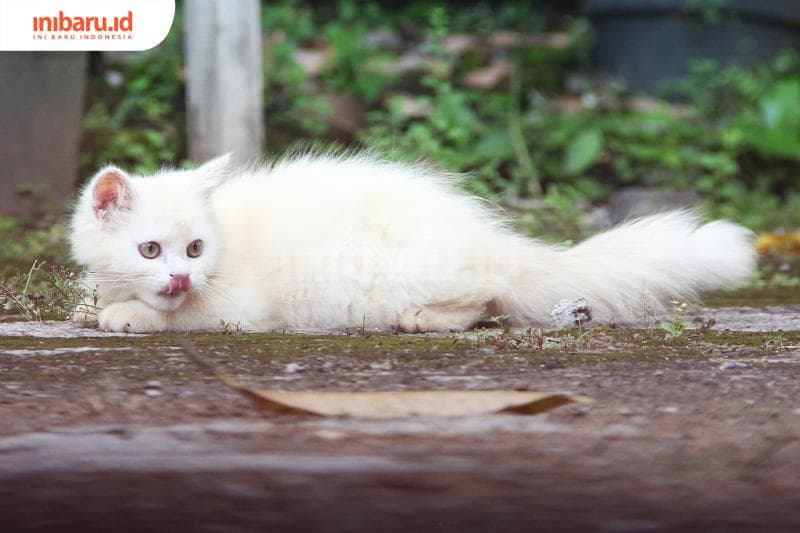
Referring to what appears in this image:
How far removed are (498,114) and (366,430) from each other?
5.75m

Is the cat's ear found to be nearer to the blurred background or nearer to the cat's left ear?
the cat's left ear

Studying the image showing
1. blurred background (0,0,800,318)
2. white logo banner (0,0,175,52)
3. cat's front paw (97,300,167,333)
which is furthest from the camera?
blurred background (0,0,800,318)

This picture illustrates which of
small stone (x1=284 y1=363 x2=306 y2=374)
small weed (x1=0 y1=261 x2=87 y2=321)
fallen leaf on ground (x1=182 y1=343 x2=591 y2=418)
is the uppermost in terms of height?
small weed (x1=0 y1=261 x2=87 y2=321)

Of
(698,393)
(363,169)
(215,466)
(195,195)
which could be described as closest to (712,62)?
(363,169)

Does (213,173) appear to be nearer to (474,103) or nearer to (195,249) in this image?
(195,249)

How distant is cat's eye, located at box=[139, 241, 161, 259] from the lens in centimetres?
298

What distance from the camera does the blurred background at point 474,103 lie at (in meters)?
5.23

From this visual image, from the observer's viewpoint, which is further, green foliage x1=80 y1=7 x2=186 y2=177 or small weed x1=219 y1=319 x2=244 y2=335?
green foliage x1=80 y1=7 x2=186 y2=177

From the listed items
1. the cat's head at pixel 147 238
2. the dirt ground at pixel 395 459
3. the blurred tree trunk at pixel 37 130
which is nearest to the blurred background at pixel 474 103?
the blurred tree trunk at pixel 37 130

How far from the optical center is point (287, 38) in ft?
25.1

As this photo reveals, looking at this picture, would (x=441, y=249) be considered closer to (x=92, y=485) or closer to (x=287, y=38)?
(x=92, y=485)

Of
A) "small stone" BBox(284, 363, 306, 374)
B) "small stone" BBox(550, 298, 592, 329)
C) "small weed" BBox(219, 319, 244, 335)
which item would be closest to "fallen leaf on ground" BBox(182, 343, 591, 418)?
→ "small stone" BBox(284, 363, 306, 374)

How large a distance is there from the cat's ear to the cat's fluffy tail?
1067 mm

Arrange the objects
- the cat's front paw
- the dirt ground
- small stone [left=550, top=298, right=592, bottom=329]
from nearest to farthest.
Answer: the dirt ground, the cat's front paw, small stone [left=550, top=298, right=592, bottom=329]
